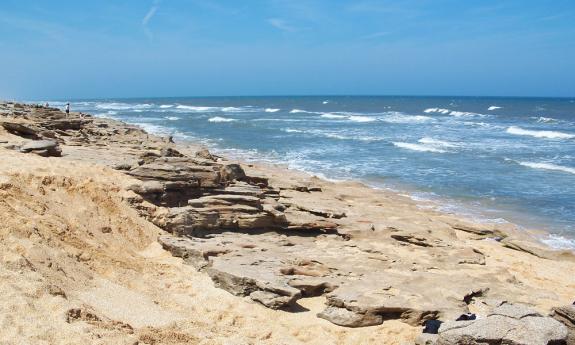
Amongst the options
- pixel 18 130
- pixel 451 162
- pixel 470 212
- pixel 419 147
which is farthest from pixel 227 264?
pixel 419 147

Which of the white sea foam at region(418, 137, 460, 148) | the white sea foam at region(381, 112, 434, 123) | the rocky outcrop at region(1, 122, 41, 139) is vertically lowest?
the white sea foam at region(418, 137, 460, 148)

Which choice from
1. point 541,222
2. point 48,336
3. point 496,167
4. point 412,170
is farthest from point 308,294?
point 496,167

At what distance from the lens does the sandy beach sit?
6.91 meters

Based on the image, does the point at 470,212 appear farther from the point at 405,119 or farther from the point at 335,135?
the point at 405,119

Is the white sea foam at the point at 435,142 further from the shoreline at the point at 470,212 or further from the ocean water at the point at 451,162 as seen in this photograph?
the shoreline at the point at 470,212

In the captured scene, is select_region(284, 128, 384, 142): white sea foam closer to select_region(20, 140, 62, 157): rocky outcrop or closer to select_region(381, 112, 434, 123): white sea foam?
select_region(381, 112, 434, 123): white sea foam

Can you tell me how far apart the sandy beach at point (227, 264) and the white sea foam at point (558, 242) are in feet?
2.23

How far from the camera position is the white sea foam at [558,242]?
1474cm

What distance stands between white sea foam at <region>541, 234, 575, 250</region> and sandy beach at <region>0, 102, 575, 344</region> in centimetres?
68

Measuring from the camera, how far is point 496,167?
90.4 feet

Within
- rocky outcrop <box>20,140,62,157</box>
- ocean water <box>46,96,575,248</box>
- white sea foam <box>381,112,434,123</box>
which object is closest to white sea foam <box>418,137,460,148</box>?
ocean water <box>46,96,575,248</box>

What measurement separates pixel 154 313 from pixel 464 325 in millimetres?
4161

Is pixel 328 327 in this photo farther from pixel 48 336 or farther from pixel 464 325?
pixel 48 336

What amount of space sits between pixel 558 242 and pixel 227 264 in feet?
33.6
